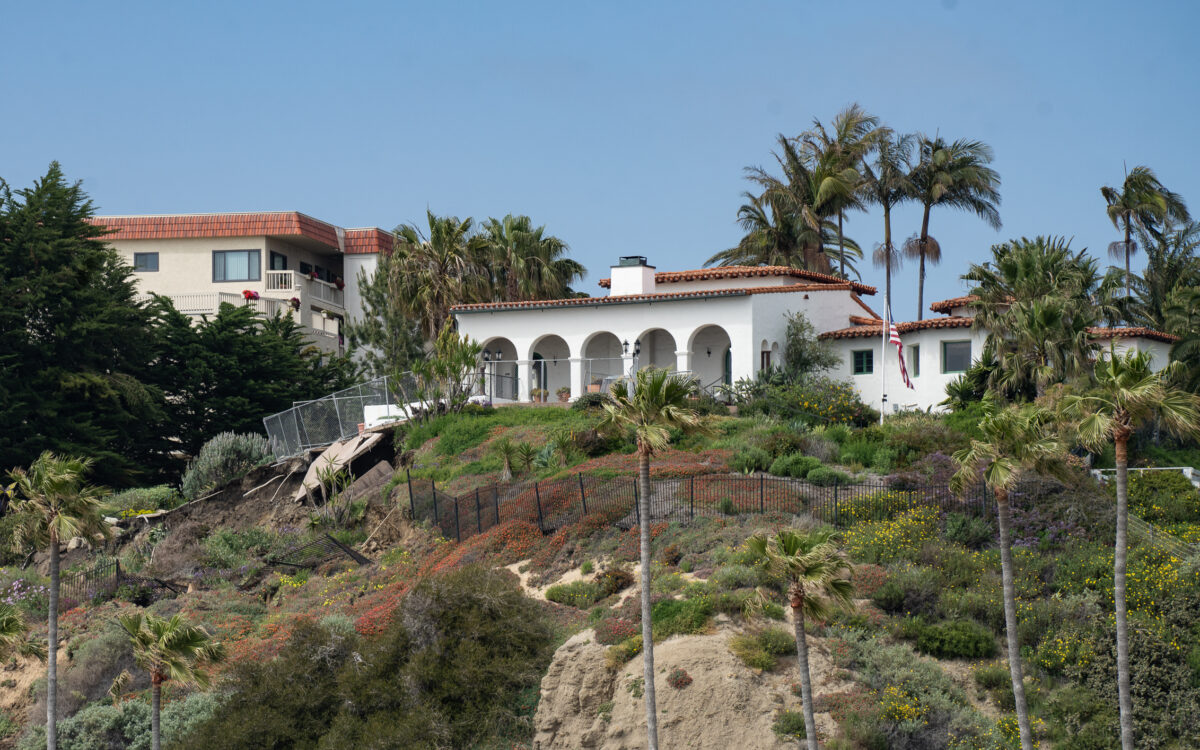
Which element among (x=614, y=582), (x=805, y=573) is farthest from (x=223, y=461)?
(x=805, y=573)

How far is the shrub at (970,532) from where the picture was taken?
29.5 meters

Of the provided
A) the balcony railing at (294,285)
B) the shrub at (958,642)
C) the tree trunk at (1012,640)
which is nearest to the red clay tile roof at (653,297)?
the balcony railing at (294,285)

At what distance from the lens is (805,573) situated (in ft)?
63.2

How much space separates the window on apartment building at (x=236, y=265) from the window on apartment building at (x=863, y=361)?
103 feet

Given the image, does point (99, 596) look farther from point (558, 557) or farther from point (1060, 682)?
point (1060, 682)

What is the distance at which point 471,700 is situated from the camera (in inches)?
992

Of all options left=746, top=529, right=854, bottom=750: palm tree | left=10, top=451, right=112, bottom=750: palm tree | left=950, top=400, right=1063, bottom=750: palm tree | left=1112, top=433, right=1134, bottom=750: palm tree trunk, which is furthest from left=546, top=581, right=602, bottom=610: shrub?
left=1112, top=433, right=1134, bottom=750: palm tree trunk

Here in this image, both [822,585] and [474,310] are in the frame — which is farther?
[474,310]

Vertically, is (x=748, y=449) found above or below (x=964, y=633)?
above

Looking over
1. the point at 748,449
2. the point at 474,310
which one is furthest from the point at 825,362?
the point at 474,310

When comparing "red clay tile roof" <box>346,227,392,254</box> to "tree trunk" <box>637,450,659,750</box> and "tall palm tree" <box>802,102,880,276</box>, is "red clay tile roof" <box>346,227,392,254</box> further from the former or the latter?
"tree trunk" <box>637,450,659,750</box>

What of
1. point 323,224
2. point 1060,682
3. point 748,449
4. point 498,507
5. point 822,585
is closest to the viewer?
point 822,585

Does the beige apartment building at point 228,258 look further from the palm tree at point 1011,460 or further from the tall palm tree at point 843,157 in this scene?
the palm tree at point 1011,460

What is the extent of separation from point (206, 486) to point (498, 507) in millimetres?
17491
